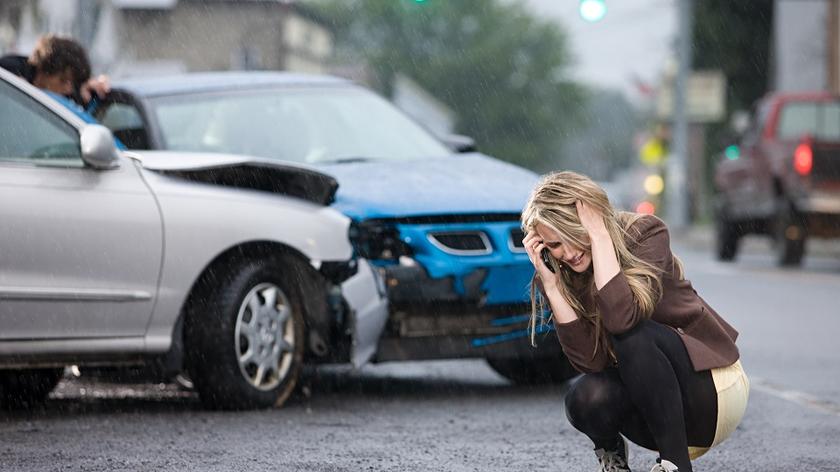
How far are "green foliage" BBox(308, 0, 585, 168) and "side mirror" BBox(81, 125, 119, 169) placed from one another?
8468 centimetres

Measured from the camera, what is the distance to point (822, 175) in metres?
19.4

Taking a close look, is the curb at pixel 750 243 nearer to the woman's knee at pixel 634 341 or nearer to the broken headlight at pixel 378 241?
the broken headlight at pixel 378 241

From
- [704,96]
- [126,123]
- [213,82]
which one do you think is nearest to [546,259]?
[126,123]

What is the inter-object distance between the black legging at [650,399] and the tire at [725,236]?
18.6 metres

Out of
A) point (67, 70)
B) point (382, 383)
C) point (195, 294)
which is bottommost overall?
point (382, 383)

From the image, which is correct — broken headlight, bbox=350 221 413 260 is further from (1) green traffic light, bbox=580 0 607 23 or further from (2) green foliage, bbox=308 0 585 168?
(2) green foliage, bbox=308 0 585 168

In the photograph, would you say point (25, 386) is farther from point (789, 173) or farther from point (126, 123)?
point (789, 173)

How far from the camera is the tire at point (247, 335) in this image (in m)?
7.38

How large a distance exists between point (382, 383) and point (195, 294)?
183 centimetres

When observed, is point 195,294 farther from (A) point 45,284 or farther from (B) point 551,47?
(B) point 551,47

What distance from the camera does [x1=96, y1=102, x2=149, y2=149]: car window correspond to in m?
8.73

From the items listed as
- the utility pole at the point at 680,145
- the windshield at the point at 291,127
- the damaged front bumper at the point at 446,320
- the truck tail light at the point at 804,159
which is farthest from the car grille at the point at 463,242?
the utility pole at the point at 680,145

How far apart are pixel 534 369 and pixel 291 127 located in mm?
1806

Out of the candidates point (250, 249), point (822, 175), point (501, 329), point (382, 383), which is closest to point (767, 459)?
point (501, 329)
